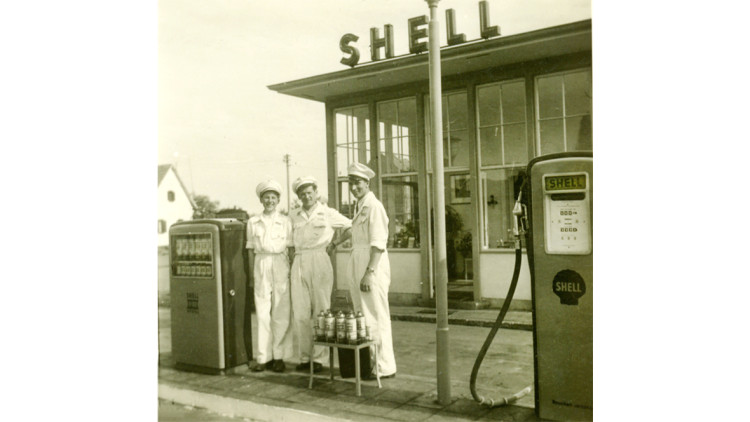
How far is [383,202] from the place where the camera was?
3131 millimetres

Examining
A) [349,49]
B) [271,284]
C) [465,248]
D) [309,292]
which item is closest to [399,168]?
[465,248]

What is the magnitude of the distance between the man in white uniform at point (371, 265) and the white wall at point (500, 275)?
468 mm

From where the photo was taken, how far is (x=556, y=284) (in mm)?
2799

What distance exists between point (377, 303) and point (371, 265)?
19cm

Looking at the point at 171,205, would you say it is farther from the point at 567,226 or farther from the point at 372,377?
the point at 567,226

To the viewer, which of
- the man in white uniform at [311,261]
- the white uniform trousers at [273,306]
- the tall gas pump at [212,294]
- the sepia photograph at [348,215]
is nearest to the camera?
the sepia photograph at [348,215]

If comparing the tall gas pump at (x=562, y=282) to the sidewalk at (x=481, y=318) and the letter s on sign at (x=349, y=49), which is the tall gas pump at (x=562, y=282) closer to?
the sidewalk at (x=481, y=318)

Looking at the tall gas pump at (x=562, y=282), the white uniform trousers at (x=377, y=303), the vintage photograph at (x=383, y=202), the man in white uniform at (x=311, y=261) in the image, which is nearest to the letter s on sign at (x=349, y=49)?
the vintage photograph at (x=383, y=202)

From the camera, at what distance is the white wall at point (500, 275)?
2.88 m

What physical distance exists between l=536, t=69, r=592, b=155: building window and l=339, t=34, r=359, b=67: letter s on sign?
2.94 ft

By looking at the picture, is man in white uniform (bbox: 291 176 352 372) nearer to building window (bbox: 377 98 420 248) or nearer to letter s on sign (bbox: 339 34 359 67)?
building window (bbox: 377 98 420 248)

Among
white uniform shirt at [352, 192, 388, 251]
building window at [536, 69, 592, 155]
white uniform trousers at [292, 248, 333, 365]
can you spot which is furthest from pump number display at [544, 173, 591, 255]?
white uniform trousers at [292, 248, 333, 365]
